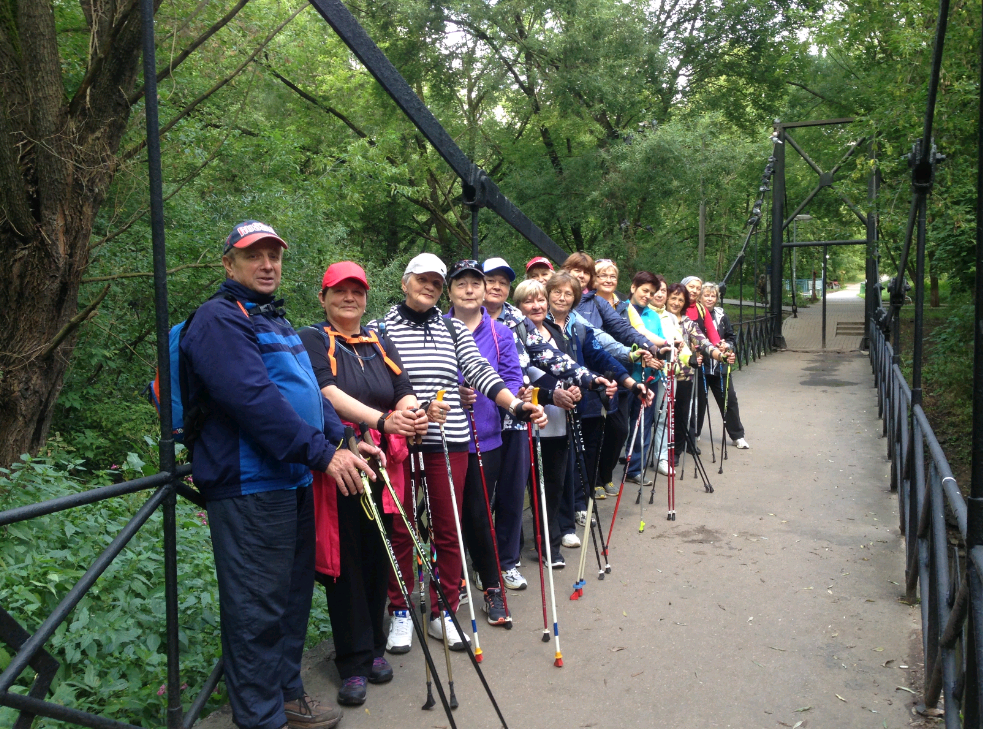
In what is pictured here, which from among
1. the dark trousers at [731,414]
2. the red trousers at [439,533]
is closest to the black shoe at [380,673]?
the red trousers at [439,533]

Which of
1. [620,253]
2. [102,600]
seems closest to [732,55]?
[620,253]

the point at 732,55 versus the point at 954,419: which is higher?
the point at 732,55

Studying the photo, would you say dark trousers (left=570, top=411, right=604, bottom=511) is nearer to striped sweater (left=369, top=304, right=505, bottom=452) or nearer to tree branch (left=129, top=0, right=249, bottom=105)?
striped sweater (left=369, top=304, right=505, bottom=452)

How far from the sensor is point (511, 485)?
4.51 m

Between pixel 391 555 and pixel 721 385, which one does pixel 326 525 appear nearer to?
pixel 391 555

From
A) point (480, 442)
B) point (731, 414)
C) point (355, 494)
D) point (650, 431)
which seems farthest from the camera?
point (731, 414)

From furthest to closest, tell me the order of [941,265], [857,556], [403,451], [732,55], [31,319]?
[732,55] < [941,265] < [31,319] < [857,556] < [403,451]

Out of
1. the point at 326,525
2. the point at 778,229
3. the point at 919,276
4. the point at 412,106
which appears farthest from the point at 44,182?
the point at 778,229

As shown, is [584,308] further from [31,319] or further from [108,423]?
[108,423]

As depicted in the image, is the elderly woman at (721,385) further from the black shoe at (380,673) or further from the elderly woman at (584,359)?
the black shoe at (380,673)

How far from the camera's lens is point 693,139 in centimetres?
1669

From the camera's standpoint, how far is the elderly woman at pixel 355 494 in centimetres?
334

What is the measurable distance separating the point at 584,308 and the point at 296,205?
6.64 m

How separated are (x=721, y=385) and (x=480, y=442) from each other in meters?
4.71
